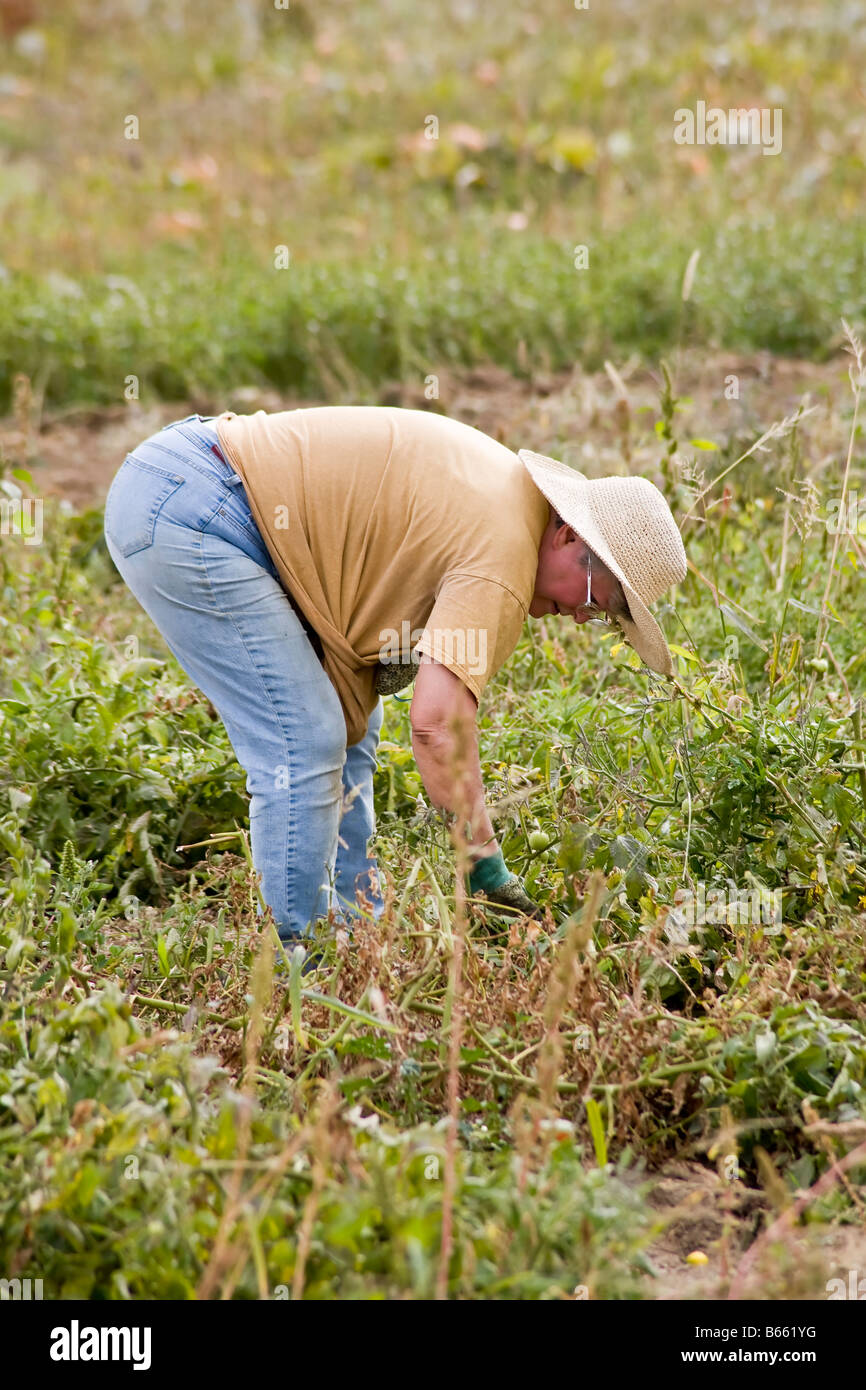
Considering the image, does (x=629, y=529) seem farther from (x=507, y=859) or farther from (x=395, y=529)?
(x=507, y=859)

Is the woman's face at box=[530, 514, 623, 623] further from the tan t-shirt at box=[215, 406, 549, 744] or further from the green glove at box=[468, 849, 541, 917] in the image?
the green glove at box=[468, 849, 541, 917]

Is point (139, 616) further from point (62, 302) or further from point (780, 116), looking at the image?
point (780, 116)

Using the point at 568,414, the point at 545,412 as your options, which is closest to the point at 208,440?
the point at 545,412

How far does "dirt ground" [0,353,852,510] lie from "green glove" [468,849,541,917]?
2305mm

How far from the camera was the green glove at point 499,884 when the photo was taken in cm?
267

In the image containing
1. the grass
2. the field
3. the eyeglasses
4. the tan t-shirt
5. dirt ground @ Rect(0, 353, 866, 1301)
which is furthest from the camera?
the grass

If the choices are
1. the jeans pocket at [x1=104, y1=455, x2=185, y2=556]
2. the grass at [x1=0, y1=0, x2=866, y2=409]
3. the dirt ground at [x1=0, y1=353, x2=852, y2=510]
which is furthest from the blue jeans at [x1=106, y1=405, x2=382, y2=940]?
the grass at [x1=0, y1=0, x2=866, y2=409]

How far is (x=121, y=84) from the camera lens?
1202cm

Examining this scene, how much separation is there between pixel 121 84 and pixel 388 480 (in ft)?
35.6

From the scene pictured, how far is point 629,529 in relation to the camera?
2525 millimetres

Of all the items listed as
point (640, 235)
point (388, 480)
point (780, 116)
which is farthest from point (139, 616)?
point (780, 116)

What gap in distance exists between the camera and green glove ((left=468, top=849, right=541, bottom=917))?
267 cm

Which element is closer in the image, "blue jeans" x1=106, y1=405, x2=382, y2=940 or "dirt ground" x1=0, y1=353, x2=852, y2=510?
"blue jeans" x1=106, y1=405, x2=382, y2=940

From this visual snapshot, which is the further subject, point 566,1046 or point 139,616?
point 139,616
